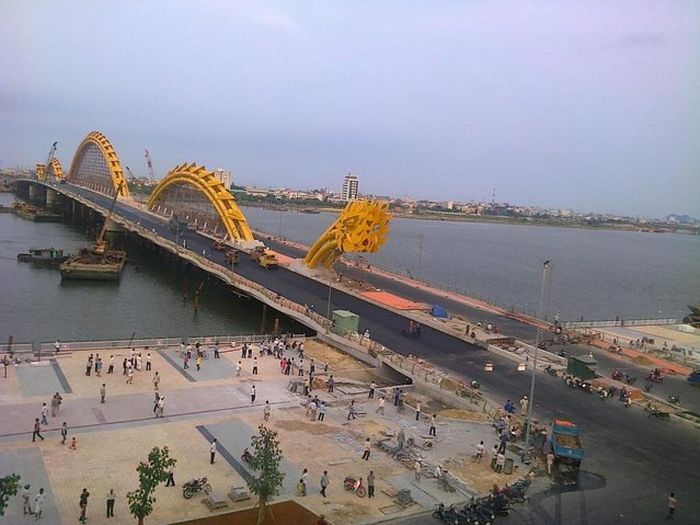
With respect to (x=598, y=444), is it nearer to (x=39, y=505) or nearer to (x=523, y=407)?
(x=523, y=407)

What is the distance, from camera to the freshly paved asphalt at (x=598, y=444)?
1900cm

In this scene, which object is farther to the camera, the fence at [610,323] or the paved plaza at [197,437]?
the fence at [610,323]

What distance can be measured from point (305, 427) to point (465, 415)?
7.13 m

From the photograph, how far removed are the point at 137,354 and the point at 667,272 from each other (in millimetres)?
115539

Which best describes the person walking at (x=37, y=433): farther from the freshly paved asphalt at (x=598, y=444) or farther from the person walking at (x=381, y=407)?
the freshly paved asphalt at (x=598, y=444)

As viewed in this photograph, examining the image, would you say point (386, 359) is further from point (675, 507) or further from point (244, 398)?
point (675, 507)

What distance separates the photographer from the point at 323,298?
4797cm

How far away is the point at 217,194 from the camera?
81625 mm

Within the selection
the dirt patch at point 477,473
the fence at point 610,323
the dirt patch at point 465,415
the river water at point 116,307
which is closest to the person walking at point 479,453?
the dirt patch at point 477,473

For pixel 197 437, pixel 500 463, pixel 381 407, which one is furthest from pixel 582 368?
pixel 197 437

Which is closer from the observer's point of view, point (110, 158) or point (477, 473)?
point (477, 473)

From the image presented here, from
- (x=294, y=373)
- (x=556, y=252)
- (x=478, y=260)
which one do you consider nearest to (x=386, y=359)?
(x=294, y=373)

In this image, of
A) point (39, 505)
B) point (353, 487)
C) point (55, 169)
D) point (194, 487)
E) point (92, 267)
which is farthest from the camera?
point (55, 169)

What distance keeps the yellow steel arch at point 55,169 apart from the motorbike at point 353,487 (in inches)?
7262
